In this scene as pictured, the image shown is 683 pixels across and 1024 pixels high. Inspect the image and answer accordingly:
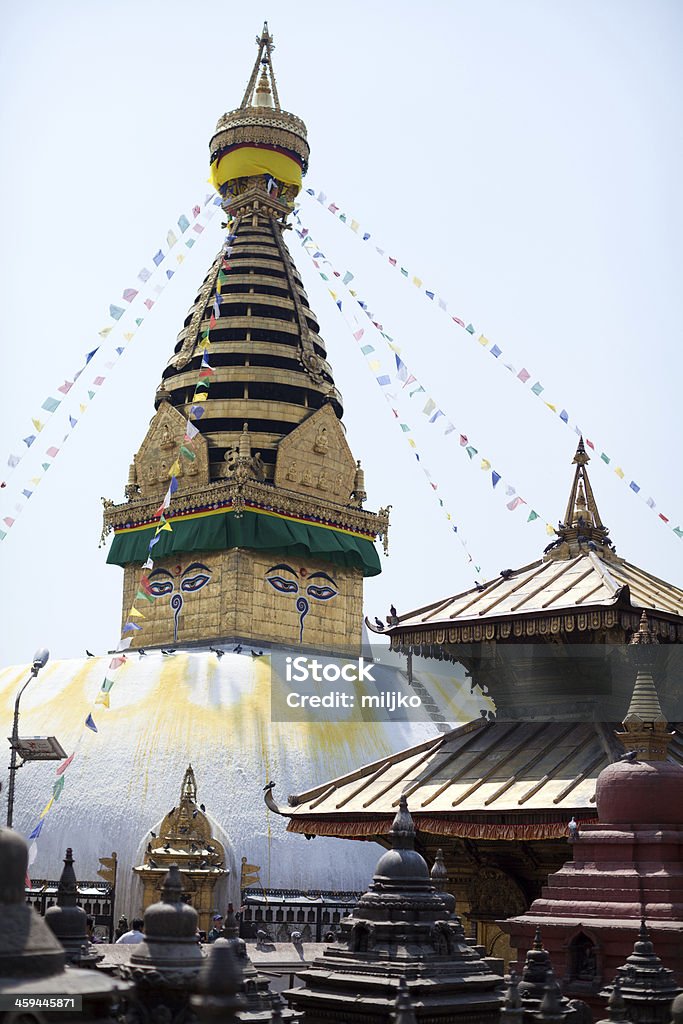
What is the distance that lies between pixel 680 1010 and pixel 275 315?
2616cm

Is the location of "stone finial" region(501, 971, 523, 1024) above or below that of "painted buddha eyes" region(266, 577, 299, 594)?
below

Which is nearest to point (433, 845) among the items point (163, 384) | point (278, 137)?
point (163, 384)

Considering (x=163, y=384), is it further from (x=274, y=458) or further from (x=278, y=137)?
(x=278, y=137)

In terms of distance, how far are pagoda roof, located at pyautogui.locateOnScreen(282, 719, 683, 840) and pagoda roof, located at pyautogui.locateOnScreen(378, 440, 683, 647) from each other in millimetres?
1302

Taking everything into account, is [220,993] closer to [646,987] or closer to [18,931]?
[18,931]

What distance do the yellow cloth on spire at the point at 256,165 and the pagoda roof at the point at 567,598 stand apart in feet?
66.3

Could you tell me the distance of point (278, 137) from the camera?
110ft

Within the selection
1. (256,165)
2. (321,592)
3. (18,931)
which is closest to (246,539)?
(321,592)

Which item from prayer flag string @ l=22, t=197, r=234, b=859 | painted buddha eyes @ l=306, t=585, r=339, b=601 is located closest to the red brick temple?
prayer flag string @ l=22, t=197, r=234, b=859

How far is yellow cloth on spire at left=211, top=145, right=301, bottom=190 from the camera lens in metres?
33.7

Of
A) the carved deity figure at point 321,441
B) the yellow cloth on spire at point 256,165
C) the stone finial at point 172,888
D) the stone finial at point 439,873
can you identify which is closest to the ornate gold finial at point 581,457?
the stone finial at point 439,873

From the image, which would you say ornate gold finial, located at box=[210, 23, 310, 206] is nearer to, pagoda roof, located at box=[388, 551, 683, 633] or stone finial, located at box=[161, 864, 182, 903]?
pagoda roof, located at box=[388, 551, 683, 633]

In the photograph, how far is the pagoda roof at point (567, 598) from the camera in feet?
45.9

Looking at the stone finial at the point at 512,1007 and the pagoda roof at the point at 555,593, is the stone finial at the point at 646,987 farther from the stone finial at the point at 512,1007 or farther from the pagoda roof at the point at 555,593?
the pagoda roof at the point at 555,593
